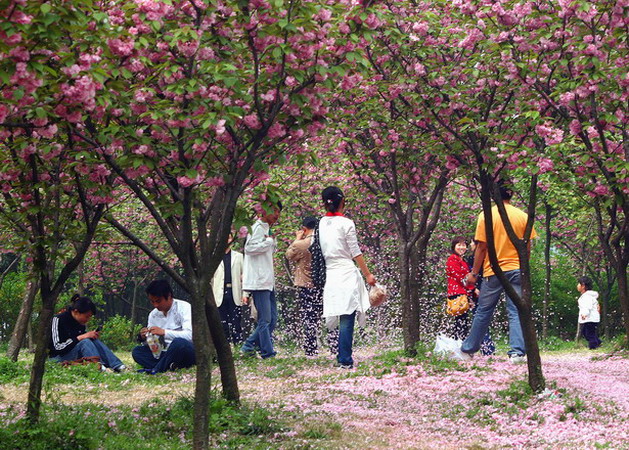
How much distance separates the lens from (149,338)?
10930 mm

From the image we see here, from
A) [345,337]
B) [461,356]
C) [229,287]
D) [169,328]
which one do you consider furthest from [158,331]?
[461,356]

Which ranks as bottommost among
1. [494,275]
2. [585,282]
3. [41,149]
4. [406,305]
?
[406,305]

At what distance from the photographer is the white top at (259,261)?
12336 mm

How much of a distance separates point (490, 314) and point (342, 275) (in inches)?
75.8

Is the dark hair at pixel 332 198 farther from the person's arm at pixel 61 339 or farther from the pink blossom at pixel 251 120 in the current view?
the pink blossom at pixel 251 120

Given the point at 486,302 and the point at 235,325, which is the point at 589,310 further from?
the point at 486,302

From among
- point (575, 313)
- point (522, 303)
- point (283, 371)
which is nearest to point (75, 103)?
point (522, 303)

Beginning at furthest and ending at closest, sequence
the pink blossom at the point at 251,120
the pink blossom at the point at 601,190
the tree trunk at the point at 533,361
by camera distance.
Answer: the pink blossom at the point at 601,190, the tree trunk at the point at 533,361, the pink blossom at the point at 251,120

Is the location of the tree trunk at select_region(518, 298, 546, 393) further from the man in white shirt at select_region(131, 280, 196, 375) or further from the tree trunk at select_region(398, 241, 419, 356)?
the man in white shirt at select_region(131, 280, 196, 375)

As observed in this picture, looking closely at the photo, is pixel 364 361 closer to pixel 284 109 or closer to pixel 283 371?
pixel 283 371

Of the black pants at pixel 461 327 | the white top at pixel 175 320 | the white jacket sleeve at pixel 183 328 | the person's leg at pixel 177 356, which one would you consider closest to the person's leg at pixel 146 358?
the person's leg at pixel 177 356

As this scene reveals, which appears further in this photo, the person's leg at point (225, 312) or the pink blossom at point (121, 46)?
the person's leg at point (225, 312)

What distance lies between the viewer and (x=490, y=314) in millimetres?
10688

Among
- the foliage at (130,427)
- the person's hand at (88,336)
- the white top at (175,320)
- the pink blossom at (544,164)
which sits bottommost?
the foliage at (130,427)
